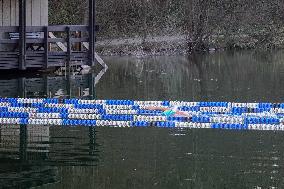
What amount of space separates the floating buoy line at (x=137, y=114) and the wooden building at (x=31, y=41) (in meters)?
8.16

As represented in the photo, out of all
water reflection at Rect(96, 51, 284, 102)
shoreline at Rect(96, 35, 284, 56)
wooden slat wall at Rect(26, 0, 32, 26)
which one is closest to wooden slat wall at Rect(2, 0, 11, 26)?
wooden slat wall at Rect(26, 0, 32, 26)

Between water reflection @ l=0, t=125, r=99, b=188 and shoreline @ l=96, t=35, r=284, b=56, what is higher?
shoreline @ l=96, t=35, r=284, b=56

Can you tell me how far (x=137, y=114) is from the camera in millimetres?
13852

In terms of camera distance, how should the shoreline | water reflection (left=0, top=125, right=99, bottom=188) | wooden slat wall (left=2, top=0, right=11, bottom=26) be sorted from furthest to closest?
the shoreline → wooden slat wall (left=2, top=0, right=11, bottom=26) → water reflection (left=0, top=125, right=99, bottom=188)

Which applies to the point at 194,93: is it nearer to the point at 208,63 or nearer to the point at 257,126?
the point at 257,126

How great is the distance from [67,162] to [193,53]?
27193 mm

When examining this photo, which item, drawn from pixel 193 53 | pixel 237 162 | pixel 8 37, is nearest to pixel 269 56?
pixel 193 53

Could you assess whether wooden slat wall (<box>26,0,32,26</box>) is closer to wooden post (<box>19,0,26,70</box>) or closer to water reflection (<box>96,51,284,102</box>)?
water reflection (<box>96,51,284,102</box>)

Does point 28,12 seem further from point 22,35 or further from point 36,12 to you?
point 22,35

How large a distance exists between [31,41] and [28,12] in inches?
135

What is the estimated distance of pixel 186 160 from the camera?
36.3 feet

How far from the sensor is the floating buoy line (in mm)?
12727

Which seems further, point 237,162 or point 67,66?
point 67,66

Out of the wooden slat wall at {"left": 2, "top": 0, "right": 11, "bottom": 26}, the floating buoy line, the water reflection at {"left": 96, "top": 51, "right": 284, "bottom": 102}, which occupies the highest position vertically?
the wooden slat wall at {"left": 2, "top": 0, "right": 11, "bottom": 26}
